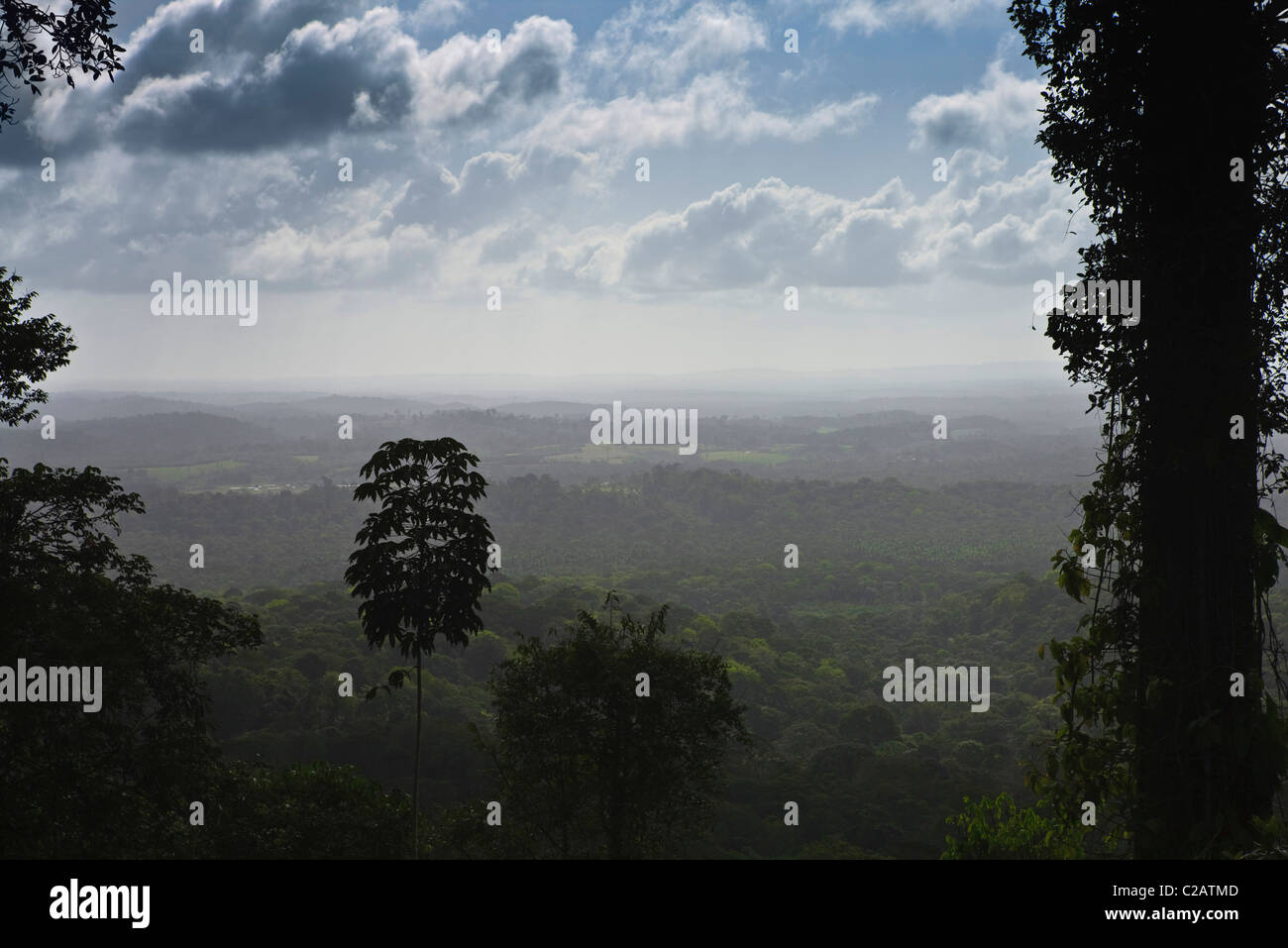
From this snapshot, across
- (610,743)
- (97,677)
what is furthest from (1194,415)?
(97,677)

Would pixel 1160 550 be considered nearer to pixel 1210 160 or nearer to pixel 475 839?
pixel 1210 160

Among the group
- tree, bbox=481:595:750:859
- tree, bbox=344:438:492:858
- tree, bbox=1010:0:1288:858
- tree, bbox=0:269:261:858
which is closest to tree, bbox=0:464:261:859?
tree, bbox=0:269:261:858

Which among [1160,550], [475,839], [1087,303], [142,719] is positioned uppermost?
[1087,303]

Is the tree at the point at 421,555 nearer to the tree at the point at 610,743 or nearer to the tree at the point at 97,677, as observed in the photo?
the tree at the point at 610,743

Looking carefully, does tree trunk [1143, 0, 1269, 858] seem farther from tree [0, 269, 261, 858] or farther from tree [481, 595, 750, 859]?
tree [0, 269, 261, 858]

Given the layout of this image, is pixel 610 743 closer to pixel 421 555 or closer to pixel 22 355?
pixel 421 555

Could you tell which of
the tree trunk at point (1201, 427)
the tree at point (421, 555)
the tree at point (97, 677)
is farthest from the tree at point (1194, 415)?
the tree at point (97, 677)

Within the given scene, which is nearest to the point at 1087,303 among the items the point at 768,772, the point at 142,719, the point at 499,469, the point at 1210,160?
the point at 1210,160
